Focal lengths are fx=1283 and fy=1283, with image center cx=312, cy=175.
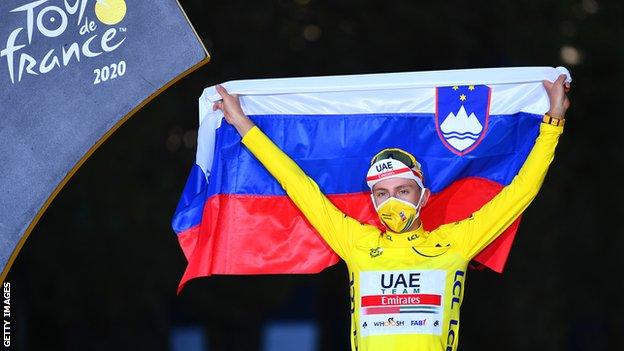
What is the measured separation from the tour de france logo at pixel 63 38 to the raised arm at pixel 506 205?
7.03 ft

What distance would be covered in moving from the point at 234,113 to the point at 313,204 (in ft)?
2.37

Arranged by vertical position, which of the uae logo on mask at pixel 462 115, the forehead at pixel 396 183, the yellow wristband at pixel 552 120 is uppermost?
the uae logo on mask at pixel 462 115

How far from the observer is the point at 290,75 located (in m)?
13.8

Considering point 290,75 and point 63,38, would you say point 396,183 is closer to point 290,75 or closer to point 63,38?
point 63,38

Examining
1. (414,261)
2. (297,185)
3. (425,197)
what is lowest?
(414,261)

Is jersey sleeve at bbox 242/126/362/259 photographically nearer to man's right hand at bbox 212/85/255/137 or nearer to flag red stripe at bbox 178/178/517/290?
man's right hand at bbox 212/85/255/137

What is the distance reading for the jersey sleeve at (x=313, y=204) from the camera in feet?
23.9

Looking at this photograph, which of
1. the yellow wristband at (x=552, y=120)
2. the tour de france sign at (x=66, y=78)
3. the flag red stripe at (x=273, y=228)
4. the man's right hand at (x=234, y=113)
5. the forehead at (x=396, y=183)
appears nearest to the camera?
the tour de france sign at (x=66, y=78)

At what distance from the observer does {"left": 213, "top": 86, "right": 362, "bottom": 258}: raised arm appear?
23.9ft

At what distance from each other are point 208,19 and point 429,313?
7487 mm

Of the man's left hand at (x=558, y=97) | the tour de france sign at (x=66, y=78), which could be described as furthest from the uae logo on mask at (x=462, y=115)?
the tour de france sign at (x=66, y=78)

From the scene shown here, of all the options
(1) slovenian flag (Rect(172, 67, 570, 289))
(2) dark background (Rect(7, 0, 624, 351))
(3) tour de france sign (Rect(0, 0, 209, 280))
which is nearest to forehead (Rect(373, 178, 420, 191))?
(1) slovenian flag (Rect(172, 67, 570, 289))

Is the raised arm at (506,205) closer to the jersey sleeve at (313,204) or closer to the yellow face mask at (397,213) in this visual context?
the yellow face mask at (397,213)

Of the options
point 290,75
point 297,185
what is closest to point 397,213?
point 297,185
